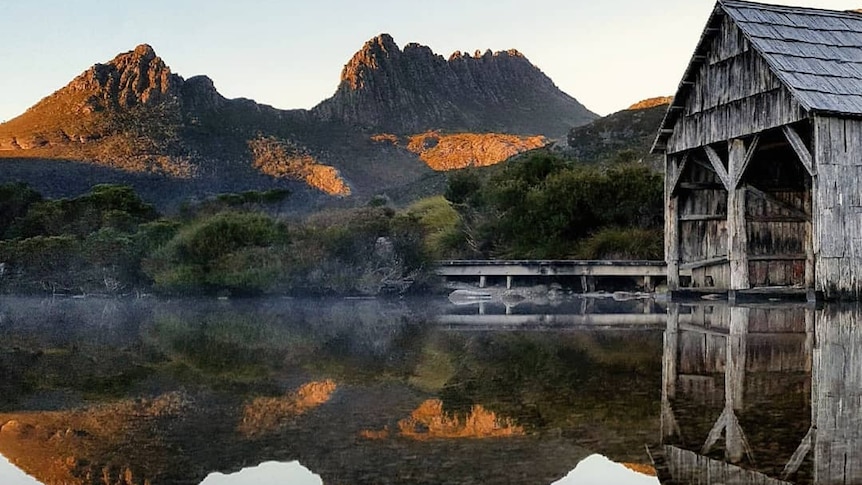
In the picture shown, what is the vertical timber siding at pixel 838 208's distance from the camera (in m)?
20.7

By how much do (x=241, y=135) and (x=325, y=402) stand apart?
8695cm

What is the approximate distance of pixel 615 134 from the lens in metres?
75.3

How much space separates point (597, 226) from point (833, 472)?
28248 mm

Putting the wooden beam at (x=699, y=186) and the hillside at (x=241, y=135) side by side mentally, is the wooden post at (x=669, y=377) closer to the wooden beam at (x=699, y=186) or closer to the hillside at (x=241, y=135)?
the wooden beam at (x=699, y=186)

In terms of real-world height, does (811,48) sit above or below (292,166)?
below

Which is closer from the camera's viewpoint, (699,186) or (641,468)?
(641,468)

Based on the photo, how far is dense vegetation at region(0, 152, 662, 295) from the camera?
29891 mm

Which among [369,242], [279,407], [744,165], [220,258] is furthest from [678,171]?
[279,407]

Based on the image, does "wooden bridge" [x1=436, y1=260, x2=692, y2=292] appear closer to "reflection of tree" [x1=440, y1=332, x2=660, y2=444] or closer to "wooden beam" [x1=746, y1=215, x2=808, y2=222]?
"wooden beam" [x1=746, y1=215, x2=808, y2=222]

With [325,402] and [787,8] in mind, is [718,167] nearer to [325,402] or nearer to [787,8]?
[787,8]

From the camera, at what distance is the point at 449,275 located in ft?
98.7

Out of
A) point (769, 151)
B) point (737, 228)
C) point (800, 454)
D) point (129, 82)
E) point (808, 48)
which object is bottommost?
point (800, 454)

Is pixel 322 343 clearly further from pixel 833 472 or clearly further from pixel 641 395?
pixel 833 472

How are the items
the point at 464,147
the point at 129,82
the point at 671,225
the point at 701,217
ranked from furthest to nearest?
the point at 464,147 < the point at 129,82 < the point at 671,225 < the point at 701,217
